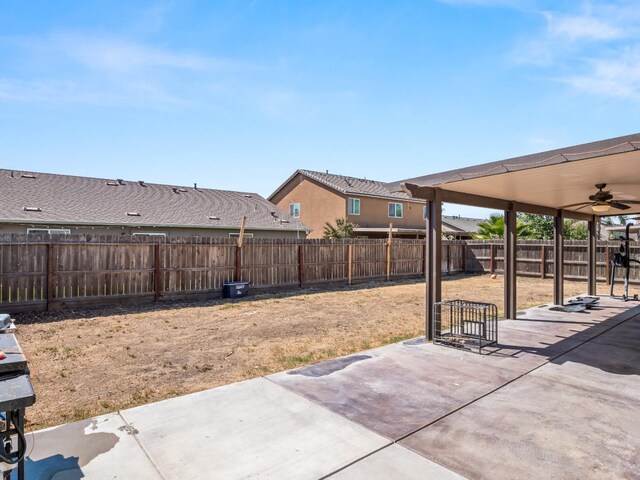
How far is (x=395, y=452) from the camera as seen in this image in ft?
9.57

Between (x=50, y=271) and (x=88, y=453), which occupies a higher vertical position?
(x=50, y=271)

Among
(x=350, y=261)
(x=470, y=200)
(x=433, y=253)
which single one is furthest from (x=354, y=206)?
(x=433, y=253)

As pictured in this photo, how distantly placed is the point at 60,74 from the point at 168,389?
357 inches

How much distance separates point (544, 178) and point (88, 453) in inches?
252

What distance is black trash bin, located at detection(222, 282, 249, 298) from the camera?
38.3 feet

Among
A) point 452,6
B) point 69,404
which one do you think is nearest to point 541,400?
point 69,404

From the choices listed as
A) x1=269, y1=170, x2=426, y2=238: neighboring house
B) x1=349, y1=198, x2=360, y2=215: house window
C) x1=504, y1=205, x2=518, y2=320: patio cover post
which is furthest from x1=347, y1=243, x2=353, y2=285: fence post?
x1=349, y1=198, x2=360, y2=215: house window

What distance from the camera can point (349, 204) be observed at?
2353 cm

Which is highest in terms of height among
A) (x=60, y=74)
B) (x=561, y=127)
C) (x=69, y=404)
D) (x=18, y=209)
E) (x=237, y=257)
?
(x=60, y=74)

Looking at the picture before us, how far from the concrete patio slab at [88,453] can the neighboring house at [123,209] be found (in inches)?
543

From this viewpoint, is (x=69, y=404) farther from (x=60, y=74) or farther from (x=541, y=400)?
(x=60, y=74)

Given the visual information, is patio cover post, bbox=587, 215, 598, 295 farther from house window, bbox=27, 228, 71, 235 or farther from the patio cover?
house window, bbox=27, 228, 71, 235

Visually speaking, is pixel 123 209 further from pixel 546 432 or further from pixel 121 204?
pixel 546 432

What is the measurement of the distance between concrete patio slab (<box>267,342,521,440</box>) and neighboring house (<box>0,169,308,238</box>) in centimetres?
1404
